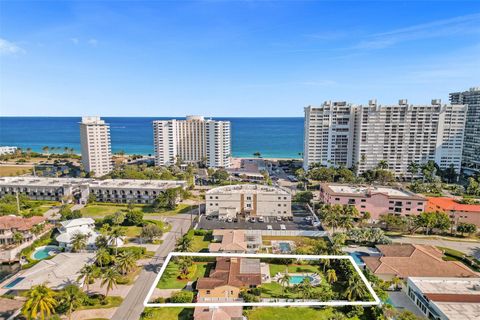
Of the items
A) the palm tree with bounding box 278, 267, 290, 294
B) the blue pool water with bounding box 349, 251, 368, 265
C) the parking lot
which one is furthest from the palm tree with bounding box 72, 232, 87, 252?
the blue pool water with bounding box 349, 251, 368, 265

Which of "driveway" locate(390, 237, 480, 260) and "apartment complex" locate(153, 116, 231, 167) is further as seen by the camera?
"apartment complex" locate(153, 116, 231, 167)

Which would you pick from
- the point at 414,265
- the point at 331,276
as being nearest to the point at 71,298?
the point at 331,276

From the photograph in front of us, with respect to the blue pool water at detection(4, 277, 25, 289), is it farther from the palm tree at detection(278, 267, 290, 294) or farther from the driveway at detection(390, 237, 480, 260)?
the driveway at detection(390, 237, 480, 260)

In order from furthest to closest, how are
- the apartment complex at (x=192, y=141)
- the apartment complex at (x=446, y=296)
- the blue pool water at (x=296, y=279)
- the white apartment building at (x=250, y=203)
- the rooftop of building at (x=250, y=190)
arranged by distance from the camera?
the apartment complex at (x=192, y=141) → the rooftop of building at (x=250, y=190) → the white apartment building at (x=250, y=203) → the blue pool water at (x=296, y=279) → the apartment complex at (x=446, y=296)

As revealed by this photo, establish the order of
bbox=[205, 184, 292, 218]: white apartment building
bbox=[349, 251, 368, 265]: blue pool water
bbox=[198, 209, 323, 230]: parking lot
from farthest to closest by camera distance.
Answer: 1. bbox=[205, 184, 292, 218]: white apartment building
2. bbox=[198, 209, 323, 230]: parking lot
3. bbox=[349, 251, 368, 265]: blue pool water

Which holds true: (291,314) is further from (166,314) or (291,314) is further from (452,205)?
(452,205)

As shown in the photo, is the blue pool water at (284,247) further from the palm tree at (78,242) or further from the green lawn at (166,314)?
the palm tree at (78,242)

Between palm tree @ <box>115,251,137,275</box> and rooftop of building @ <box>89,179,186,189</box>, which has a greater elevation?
rooftop of building @ <box>89,179,186,189</box>

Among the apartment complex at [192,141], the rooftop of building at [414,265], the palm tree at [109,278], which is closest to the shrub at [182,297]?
the palm tree at [109,278]
